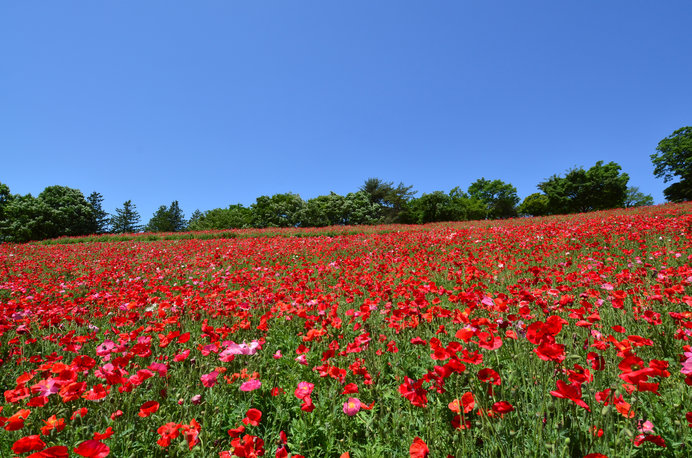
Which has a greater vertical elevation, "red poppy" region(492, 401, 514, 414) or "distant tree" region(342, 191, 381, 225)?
"distant tree" region(342, 191, 381, 225)

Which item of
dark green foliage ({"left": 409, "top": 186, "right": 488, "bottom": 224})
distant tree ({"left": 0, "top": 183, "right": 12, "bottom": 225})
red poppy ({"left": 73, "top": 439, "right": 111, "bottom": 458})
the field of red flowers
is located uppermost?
distant tree ({"left": 0, "top": 183, "right": 12, "bottom": 225})

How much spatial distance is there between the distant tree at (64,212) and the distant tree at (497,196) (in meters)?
64.3

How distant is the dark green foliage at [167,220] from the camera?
209 ft

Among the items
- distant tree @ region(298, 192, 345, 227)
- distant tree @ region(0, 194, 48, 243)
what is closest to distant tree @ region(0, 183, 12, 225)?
distant tree @ region(0, 194, 48, 243)

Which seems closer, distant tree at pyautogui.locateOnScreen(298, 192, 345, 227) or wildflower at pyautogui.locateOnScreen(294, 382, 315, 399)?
wildflower at pyautogui.locateOnScreen(294, 382, 315, 399)

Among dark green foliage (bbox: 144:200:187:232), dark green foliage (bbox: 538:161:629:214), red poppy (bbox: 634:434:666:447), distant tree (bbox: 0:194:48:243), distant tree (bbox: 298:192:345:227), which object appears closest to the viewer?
red poppy (bbox: 634:434:666:447)

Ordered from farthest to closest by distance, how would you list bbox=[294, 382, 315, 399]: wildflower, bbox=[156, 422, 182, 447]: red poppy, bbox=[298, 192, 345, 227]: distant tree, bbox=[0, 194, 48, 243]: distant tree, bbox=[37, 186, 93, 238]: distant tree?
bbox=[298, 192, 345, 227]: distant tree < bbox=[37, 186, 93, 238]: distant tree < bbox=[0, 194, 48, 243]: distant tree < bbox=[294, 382, 315, 399]: wildflower < bbox=[156, 422, 182, 447]: red poppy

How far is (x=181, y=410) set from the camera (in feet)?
6.34

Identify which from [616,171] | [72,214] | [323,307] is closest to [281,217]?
[72,214]

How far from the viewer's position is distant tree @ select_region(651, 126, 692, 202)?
121ft

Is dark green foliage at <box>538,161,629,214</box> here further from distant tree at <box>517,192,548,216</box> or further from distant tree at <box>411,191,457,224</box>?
distant tree at <box>411,191,457,224</box>

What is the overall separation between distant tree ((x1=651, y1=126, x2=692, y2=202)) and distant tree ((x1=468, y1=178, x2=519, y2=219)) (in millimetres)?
20034

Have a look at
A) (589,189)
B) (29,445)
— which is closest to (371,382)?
(29,445)

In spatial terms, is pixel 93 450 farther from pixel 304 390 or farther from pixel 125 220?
pixel 125 220
